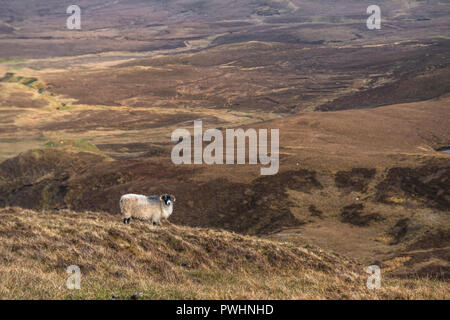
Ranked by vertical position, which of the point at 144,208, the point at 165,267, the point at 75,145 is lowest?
the point at 75,145

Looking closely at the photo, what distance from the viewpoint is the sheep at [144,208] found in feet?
51.2

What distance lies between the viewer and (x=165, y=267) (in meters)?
10.5

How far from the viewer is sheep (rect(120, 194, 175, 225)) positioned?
51.2 ft

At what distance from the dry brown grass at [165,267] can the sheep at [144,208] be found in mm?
1061

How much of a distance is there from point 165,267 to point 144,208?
541 cm

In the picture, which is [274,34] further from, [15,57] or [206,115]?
[206,115]

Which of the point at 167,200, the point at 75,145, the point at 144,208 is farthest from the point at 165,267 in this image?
the point at 75,145

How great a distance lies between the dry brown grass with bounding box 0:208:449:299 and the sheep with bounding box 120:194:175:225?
106cm

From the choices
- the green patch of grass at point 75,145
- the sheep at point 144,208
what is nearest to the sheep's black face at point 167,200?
the sheep at point 144,208

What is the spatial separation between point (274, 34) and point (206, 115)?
108103 mm

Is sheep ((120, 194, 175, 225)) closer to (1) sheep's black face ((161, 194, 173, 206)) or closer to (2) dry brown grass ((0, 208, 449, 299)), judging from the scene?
(1) sheep's black face ((161, 194, 173, 206))

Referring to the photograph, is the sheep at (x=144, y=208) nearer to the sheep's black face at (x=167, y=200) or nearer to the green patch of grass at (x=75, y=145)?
the sheep's black face at (x=167, y=200)

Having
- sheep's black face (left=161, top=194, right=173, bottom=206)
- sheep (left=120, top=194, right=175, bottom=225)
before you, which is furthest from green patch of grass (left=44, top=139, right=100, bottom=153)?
sheep's black face (left=161, top=194, right=173, bottom=206)

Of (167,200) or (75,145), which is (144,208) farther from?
(75,145)
